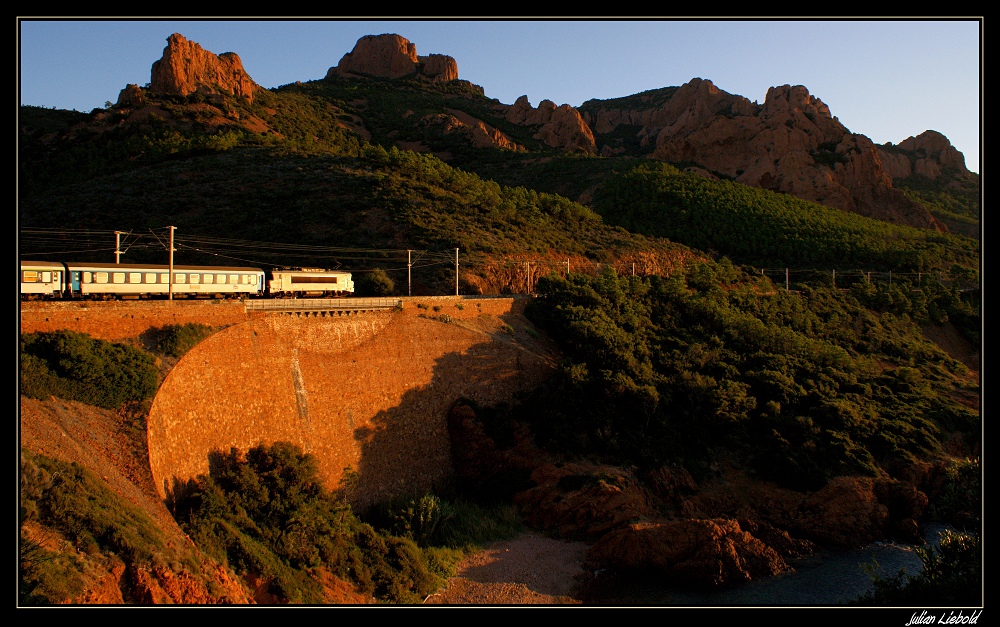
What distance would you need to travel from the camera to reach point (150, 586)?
12953mm

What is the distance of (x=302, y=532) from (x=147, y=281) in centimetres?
1132

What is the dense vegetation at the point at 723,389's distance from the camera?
26875mm

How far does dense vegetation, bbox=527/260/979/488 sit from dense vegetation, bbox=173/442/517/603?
664 cm

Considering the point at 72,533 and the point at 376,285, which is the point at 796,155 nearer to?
the point at 376,285

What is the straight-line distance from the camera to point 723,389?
29469mm

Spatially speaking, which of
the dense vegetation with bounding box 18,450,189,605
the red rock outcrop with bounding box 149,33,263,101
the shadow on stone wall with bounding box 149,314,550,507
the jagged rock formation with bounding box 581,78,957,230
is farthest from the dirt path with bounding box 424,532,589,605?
the jagged rock formation with bounding box 581,78,957,230

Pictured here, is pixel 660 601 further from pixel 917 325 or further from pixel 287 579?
pixel 917 325

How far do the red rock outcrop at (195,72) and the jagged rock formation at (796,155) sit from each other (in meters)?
53.9

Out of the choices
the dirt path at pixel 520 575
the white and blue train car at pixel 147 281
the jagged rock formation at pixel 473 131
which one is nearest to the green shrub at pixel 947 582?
the dirt path at pixel 520 575

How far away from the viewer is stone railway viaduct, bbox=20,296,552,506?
18.9 metres

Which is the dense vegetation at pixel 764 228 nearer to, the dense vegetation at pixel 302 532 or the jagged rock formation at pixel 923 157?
the jagged rock formation at pixel 923 157

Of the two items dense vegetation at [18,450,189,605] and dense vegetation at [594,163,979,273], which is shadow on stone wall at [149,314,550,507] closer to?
dense vegetation at [18,450,189,605]

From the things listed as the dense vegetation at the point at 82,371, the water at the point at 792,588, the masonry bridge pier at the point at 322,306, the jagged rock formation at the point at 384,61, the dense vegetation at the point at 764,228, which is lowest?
the water at the point at 792,588

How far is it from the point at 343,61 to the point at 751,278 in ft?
377
